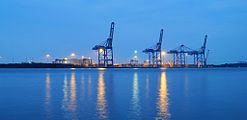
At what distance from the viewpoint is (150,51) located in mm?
140750

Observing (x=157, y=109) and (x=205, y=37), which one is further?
(x=205, y=37)

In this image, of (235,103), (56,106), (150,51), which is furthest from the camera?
(150,51)

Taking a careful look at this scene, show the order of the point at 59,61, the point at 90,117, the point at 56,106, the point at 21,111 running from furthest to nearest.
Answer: the point at 59,61 → the point at 56,106 → the point at 21,111 → the point at 90,117

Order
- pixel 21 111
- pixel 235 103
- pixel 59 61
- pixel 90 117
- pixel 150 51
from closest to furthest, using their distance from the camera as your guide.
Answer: pixel 90 117
pixel 21 111
pixel 235 103
pixel 150 51
pixel 59 61

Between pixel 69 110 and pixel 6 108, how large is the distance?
2624 millimetres

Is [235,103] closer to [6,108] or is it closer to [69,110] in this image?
[69,110]

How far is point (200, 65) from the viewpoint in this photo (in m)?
166

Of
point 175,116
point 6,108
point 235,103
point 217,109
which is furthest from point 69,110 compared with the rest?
point 235,103

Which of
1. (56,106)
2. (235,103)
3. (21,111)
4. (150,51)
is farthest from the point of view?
(150,51)

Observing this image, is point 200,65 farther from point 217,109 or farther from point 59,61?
point 217,109

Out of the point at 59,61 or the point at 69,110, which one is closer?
the point at 69,110

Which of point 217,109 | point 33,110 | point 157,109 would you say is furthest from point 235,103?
point 33,110

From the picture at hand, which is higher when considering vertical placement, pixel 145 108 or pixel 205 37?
pixel 205 37

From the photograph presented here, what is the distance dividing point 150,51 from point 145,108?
12334 cm
